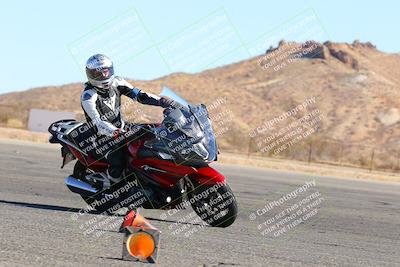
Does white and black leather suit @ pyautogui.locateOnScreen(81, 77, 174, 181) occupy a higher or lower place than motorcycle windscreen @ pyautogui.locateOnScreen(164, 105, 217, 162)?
higher

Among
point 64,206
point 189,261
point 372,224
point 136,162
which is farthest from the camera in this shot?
point 372,224

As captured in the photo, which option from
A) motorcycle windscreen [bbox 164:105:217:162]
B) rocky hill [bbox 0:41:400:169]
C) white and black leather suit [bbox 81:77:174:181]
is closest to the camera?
motorcycle windscreen [bbox 164:105:217:162]

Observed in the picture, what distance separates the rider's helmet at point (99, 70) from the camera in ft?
29.8

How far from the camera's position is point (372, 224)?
1197 cm

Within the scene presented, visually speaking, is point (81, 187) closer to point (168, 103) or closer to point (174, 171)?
point (174, 171)

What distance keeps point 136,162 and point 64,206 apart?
76.2 inches

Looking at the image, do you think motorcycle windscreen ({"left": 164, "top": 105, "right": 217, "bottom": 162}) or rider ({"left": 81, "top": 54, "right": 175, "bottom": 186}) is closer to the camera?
motorcycle windscreen ({"left": 164, "top": 105, "right": 217, "bottom": 162})

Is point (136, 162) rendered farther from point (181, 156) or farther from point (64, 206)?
point (64, 206)

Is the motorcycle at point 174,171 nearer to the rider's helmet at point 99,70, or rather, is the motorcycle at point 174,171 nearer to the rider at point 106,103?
the rider at point 106,103

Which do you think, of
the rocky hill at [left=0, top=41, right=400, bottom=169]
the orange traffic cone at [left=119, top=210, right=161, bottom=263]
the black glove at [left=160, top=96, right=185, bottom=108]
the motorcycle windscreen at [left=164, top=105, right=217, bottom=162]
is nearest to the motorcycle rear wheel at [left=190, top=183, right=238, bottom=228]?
the motorcycle windscreen at [left=164, top=105, right=217, bottom=162]

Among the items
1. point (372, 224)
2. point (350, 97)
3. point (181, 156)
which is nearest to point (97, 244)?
point (181, 156)

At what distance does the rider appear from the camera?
9.07 meters

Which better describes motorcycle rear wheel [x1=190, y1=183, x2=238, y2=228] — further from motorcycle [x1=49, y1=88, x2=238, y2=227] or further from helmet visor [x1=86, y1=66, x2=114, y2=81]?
helmet visor [x1=86, y1=66, x2=114, y2=81]

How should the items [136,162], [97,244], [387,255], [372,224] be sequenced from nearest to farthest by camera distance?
[97,244] < [387,255] < [136,162] < [372,224]
